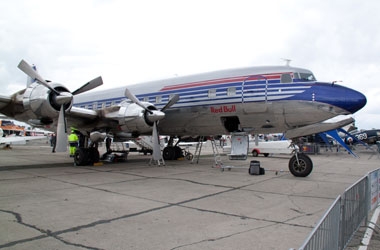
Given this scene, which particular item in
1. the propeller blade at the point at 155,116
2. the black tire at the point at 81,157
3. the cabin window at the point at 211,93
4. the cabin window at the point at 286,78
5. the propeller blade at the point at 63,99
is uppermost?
the cabin window at the point at 286,78

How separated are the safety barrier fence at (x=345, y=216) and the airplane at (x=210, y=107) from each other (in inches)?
163

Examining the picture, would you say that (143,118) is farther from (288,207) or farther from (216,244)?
(216,244)

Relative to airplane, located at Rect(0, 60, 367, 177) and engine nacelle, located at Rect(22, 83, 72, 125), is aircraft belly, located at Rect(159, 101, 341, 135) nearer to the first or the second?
→ airplane, located at Rect(0, 60, 367, 177)

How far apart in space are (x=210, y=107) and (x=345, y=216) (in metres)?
8.02

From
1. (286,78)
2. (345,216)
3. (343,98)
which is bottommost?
(345,216)

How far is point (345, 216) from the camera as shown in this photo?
355 centimetres

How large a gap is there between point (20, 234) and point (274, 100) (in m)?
8.24

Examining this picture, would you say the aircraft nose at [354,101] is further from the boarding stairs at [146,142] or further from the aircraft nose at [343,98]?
the boarding stairs at [146,142]

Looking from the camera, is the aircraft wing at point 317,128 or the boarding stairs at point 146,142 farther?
the boarding stairs at point 146,142

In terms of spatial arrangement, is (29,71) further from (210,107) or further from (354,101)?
(354,101)

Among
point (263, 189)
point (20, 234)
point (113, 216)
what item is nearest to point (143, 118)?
point (263, 189)

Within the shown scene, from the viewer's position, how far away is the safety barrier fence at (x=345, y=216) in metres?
2.38

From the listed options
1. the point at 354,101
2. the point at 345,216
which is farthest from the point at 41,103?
the point at 354,101

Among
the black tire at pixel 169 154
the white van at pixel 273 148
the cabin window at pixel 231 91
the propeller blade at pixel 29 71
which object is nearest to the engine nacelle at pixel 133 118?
the propeller blade at pixel 29 71
